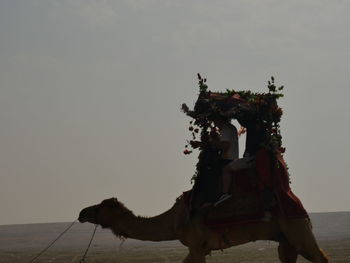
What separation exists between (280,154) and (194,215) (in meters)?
2.17

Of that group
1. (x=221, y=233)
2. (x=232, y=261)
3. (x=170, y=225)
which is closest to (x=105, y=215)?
(x=170, y=225)

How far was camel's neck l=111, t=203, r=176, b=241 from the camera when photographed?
13.9 m

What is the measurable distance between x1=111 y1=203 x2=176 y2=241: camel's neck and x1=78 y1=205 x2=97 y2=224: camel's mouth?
1.50ft

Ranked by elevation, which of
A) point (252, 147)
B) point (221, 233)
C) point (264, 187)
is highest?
point (252, 147)

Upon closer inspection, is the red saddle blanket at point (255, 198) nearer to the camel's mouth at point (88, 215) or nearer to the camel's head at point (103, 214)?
the camel's head at point (103, 214)

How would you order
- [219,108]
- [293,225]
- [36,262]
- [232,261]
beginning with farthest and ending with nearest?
[36,262]
[232,261]
[219,108]
[293,225]

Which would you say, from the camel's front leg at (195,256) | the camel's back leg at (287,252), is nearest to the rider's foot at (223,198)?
the camel's front leg at (195,256)

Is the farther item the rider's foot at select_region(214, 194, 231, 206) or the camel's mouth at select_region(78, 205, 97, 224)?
the camel's mouth at select_region(78, 205, 97, 224)

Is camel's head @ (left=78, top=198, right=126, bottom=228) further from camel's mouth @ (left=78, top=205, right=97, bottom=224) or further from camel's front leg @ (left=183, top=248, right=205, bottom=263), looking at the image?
camel's front leg @ (left=183, top=248, right=205, bottom=263)

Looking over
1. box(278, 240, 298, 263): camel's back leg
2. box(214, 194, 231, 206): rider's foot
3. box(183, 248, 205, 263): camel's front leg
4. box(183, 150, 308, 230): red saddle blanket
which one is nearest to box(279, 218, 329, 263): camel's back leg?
box(183, 150, 308, 230): red saddle blanket

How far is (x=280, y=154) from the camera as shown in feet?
45.7

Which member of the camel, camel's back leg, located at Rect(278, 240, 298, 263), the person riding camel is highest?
the person riding camel

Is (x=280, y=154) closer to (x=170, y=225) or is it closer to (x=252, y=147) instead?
(x=252, y=147)

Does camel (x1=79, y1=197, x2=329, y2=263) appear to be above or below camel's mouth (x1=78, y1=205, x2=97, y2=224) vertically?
below
